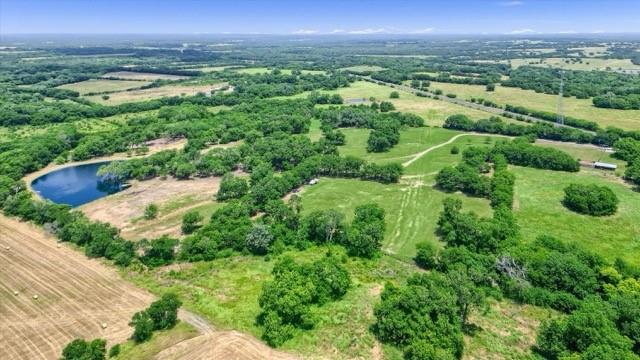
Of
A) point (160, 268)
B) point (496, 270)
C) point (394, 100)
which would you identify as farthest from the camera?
point (394, 100)

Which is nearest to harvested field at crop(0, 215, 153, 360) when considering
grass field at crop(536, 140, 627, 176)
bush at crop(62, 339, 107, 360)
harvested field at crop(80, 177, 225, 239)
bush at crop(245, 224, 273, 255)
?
bush at crop(62, 339, 107, 360)

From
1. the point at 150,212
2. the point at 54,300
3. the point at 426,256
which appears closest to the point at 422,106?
the point at 426,256

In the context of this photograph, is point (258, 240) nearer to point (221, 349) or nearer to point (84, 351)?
point (221, 349)

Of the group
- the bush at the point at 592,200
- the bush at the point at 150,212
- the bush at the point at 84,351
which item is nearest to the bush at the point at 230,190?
the bush at the point at 150,212

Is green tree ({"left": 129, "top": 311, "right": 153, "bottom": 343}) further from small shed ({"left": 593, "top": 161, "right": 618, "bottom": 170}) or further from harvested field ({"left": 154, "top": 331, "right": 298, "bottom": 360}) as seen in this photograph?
small shed ({"left": 593, "top": 161, "right": 618, "bottom": 170})

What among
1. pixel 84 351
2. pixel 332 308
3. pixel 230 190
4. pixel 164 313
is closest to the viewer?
pixel 84 351

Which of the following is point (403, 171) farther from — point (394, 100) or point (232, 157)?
point (394, 100)

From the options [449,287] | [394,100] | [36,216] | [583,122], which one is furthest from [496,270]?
[394,100]
